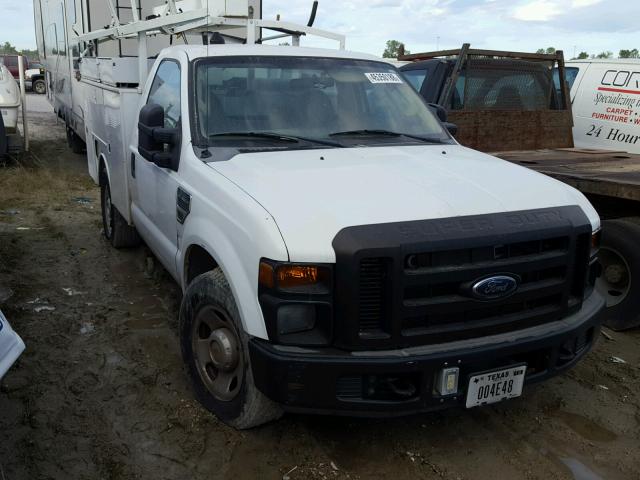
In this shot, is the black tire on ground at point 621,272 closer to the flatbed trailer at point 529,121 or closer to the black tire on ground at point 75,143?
the flatbed trailer at point 529,121

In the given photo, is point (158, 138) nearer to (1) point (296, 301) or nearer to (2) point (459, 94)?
(1) point (296, 301)

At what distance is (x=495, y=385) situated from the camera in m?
2.76

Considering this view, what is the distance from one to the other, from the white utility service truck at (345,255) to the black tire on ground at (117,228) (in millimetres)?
2190

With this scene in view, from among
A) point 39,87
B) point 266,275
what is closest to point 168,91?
point 266,275

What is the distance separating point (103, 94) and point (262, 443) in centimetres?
399

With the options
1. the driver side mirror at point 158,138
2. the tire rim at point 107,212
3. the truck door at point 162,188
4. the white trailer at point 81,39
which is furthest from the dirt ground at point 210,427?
the white trailer at point 81,39

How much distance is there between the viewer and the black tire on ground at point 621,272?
14.2ft

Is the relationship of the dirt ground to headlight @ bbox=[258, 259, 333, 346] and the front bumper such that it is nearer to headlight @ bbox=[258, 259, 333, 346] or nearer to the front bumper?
the front bumper

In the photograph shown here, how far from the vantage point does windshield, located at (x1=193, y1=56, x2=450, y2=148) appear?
3.68 m

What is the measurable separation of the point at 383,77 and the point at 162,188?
1736 mm

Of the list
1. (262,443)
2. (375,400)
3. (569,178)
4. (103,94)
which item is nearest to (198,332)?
(262,443)

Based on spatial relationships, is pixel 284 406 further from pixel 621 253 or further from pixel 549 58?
pixel 549 58

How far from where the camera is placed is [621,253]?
14.5 feet

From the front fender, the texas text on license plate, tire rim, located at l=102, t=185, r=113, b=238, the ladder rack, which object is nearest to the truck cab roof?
the ladder rack
